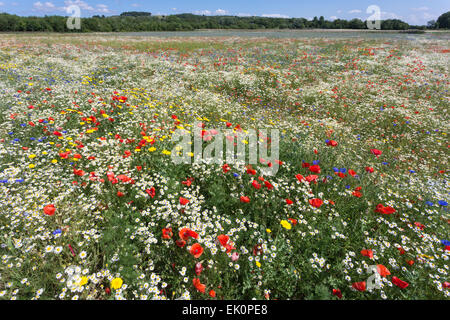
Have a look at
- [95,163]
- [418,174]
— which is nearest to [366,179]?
[418,174]

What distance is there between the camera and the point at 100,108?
19.2 ft

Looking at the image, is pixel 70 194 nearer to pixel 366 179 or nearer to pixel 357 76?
pixel 366 179

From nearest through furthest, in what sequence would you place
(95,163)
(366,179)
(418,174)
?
(95,163) → (366,179) → (418,174)

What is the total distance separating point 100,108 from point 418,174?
8.78 metres

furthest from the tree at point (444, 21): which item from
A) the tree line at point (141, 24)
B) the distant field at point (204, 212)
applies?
the distant field at point (204, 212)


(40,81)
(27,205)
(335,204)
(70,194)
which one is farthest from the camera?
(40,81)

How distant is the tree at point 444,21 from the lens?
259 ft

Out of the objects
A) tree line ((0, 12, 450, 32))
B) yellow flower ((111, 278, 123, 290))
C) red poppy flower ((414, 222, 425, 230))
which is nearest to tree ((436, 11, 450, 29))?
tree line ((0, 12, 450, 32))

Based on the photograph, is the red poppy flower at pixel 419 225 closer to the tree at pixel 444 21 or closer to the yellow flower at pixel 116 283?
the yellow flower at pixel 116 283
